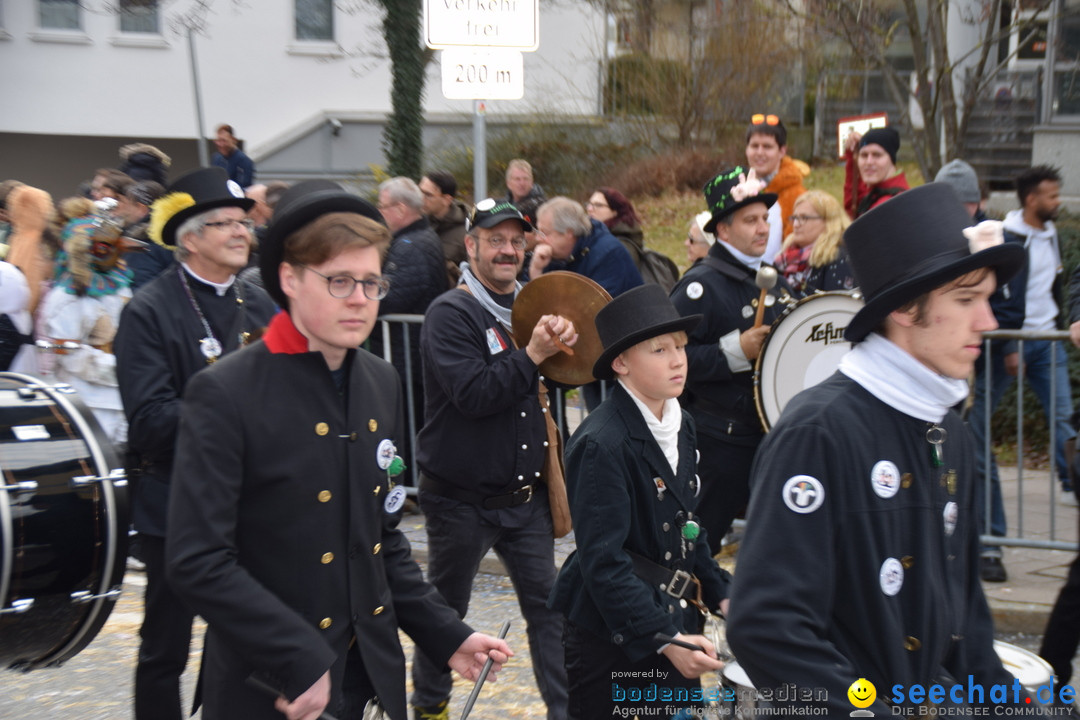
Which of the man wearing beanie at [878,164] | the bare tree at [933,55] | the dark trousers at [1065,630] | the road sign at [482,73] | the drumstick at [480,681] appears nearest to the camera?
the drumstick at [480,681]

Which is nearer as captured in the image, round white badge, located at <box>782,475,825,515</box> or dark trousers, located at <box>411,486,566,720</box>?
round white badge, located at <box>782,475,825,515</box>

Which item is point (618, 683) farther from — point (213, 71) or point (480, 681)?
point (213, 71)

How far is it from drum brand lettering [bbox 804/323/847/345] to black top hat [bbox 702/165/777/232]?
63cm

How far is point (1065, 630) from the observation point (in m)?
4.52

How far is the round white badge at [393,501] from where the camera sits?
118 inches

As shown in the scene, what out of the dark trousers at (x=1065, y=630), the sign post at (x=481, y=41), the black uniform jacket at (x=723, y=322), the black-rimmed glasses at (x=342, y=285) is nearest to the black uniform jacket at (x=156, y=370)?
the black-rimmed glasses at (x=342, y=285)

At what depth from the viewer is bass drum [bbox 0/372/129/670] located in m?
3.44

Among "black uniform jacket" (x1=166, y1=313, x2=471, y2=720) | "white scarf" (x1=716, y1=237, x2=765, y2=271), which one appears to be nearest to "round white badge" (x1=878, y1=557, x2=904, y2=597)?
"black uniform jacket" (x1=166, y1=313, x2=471, y2=720)

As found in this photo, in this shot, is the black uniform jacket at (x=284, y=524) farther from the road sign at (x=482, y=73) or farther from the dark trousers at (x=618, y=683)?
the road sign at (x=482, y=73)

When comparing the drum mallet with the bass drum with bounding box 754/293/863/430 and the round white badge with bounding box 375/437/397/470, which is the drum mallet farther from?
the round white badge with bounding box 375/437/397/470

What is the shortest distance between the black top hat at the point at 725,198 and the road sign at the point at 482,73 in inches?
57.4

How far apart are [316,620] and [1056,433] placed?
224 inches

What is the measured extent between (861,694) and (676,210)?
583 inches

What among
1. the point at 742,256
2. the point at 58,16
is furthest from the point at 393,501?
the point at 58,16
